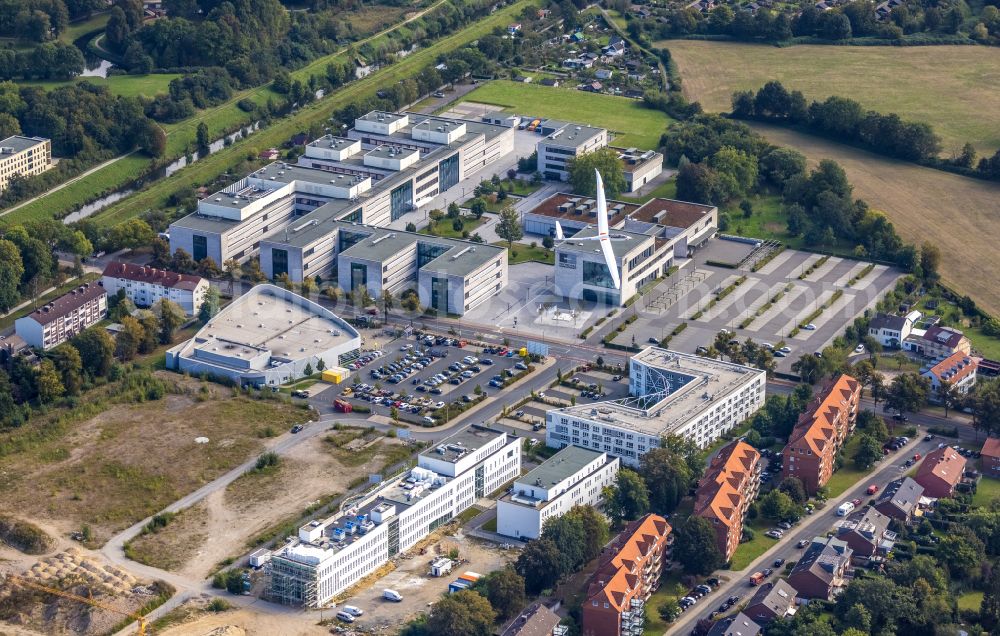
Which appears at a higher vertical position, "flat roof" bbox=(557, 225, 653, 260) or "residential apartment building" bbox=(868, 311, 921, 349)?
"flat roof" bbox=(557, 225, 653, 260)

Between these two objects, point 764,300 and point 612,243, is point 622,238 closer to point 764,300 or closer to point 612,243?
point 612,243

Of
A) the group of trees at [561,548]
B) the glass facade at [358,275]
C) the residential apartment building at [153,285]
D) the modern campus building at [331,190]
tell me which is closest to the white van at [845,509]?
the group of trees at [561,548]

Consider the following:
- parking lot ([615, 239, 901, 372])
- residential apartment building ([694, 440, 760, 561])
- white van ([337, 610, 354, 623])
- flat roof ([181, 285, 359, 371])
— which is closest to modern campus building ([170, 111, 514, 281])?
flat roof ([181, 285, 359, 371])

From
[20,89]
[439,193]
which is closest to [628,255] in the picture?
[439,193]

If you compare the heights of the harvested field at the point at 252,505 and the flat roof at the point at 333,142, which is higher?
the flat roof at the point at 333,142

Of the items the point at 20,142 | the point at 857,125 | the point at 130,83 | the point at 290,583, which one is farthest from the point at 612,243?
the point at 130,83

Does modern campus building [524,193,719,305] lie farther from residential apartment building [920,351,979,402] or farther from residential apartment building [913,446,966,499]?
residential apartment building [913,446,966,499]

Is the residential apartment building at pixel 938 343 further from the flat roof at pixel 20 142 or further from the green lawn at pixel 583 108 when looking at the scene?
the flat roof at pixel 20 142
